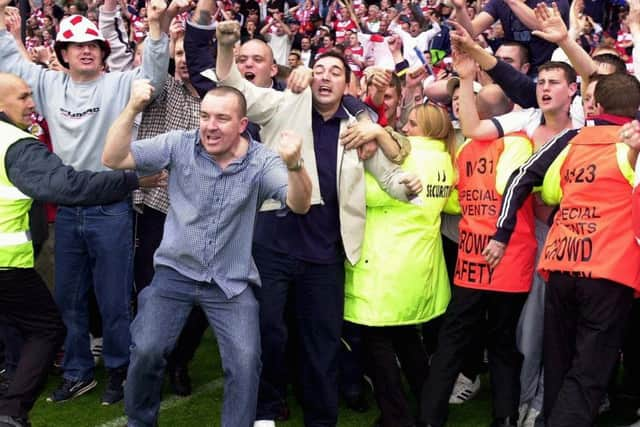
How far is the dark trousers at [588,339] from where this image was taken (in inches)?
170

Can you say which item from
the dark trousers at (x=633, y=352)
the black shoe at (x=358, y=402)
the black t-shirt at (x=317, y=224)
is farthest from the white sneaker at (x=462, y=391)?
the black t-shirt at (x=317, y=224)

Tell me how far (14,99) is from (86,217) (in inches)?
34.2

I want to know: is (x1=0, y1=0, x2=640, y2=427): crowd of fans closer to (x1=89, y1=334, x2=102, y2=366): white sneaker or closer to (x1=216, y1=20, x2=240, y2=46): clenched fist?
(x1=216, y1=20, x2=240, y2=46): clenched fist

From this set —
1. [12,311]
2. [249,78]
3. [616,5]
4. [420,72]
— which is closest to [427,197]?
[249,78]

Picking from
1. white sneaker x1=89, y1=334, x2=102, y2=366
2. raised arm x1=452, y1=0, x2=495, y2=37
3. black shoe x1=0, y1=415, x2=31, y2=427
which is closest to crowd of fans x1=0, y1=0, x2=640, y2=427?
black shoe x1=0, y1=415, x2=31, y2=427

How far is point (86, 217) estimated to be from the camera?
5402 millimetres

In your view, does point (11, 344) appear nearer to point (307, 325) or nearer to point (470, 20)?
point (307, 325)

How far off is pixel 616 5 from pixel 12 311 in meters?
13.0

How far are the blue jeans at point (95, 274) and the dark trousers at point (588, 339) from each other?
8.66 ft

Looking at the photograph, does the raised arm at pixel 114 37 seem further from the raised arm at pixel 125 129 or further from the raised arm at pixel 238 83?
the raised arm at pixel 125 129

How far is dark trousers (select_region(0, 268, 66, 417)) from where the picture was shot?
4.71 meters

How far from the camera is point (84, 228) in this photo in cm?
540

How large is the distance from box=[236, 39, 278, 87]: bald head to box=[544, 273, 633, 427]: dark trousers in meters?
2.19

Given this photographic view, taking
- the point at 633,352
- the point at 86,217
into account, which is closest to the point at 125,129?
the point at 86,217
